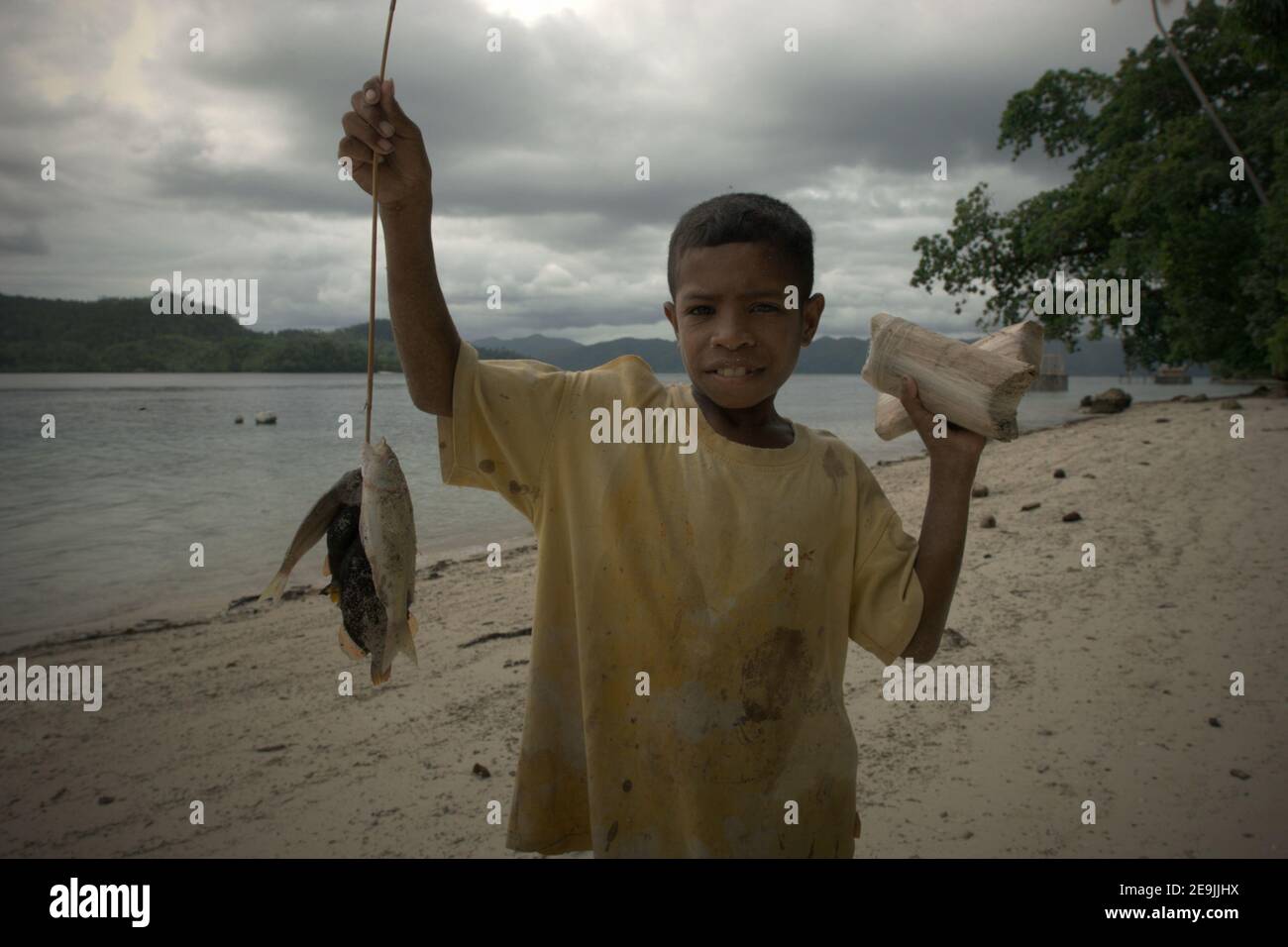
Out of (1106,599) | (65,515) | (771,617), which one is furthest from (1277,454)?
(65,515)

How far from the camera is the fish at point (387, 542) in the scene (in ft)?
6.12

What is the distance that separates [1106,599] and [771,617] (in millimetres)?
5854

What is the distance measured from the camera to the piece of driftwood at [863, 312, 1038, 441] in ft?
6.86

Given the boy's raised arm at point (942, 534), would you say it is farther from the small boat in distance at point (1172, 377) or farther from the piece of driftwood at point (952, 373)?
the small boat in distance at point (1172, 377)

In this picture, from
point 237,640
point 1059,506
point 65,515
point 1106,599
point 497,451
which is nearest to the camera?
point 497,451

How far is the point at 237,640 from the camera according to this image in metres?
7.33

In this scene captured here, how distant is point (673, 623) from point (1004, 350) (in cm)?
119

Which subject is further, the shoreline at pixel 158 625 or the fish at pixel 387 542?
the shoreline at pixel 158 625

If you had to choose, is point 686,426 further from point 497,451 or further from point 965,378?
point 965,378

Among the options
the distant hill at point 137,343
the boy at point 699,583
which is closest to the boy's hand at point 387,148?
the boy at point 699,583

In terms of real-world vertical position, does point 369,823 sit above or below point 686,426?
below

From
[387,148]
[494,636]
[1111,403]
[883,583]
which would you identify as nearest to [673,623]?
[883,583]

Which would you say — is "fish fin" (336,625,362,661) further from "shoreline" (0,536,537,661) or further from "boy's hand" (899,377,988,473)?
"shoreline" (0,536,537,661)

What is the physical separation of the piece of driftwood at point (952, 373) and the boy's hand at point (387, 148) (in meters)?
1.27
